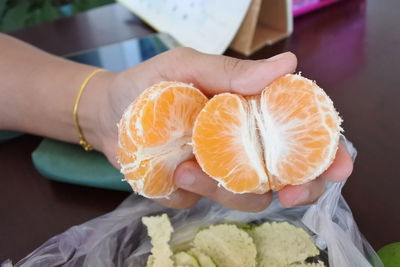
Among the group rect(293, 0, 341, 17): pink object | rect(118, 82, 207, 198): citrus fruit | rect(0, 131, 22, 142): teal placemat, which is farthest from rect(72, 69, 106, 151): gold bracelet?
rect(293, 0, 341, 17): pink object

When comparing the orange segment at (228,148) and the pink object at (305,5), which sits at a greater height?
the orange segment at (228,148)

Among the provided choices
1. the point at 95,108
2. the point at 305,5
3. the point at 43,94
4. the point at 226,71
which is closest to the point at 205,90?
the point at 226,71

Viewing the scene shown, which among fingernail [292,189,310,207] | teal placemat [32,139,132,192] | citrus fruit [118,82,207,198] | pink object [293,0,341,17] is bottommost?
teal placemat [32,139,132,192]

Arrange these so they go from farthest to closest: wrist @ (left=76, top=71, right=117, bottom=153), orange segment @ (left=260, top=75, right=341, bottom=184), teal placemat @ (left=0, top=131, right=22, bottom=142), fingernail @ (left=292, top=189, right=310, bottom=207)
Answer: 1. teal placemat @ (left=0, top=131, right=22, bottom=142)
2. wrist @ (left=76, top=71, right=117, bottom=153)
3. fingernail @ (left=292, top=189, right=310, bottom=207)
4. orange segment @ (left=260, top=75, right=341, bottom=184)

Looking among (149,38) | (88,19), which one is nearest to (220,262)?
(149,38)

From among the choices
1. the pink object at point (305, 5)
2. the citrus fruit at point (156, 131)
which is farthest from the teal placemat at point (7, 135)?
the pink object at point (305, 5)

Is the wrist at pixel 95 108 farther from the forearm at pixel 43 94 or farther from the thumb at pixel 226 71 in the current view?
the thumb at pixel 226 71

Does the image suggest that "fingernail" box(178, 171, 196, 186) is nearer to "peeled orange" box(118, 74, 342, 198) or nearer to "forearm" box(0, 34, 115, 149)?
"peeled orange" box(118, 74, 342, 198)
